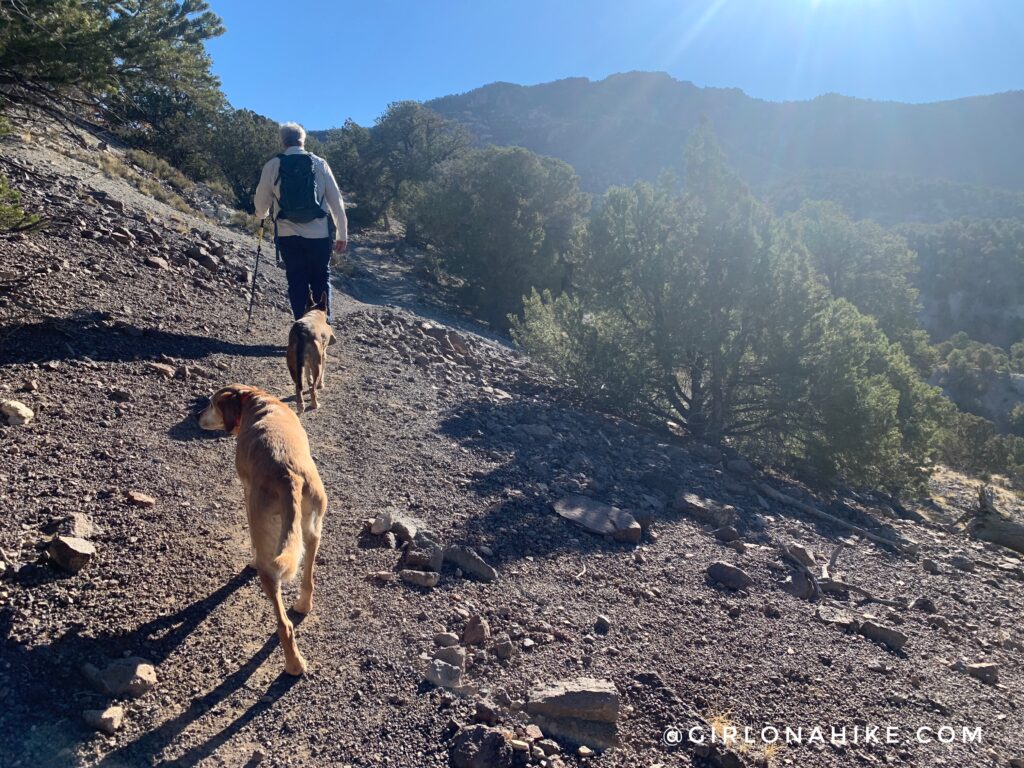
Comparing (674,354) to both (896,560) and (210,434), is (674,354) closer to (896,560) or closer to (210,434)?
(896,560)

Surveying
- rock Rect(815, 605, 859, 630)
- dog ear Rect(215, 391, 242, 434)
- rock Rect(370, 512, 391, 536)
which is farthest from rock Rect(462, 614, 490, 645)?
rock Rect(815, 605, 859, 630)

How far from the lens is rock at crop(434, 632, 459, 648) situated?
2989 millimetres

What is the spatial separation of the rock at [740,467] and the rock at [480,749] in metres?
5.65

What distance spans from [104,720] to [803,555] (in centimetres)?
495

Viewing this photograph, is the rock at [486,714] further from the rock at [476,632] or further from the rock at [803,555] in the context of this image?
the rock at [803,555]

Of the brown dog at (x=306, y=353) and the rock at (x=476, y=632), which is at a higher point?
the brown dog at (x=306, y=353)

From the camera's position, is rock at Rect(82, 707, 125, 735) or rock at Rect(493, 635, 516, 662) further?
rock at Rect(493, 635, 516, 662)

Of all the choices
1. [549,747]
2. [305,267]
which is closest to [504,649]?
[549,747]

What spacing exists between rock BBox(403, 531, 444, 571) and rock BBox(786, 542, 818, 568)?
3208 mm

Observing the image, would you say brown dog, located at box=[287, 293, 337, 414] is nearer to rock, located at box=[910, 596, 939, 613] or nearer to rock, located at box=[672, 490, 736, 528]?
rock, located at box=[672, 490, 736, 528]

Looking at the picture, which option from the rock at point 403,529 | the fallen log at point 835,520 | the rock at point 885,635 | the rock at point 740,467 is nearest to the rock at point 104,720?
the rock at point 403,529

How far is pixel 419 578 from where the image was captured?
3430mm

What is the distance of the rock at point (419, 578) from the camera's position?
3.42 meters

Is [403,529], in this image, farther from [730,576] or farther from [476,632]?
[730,576]
